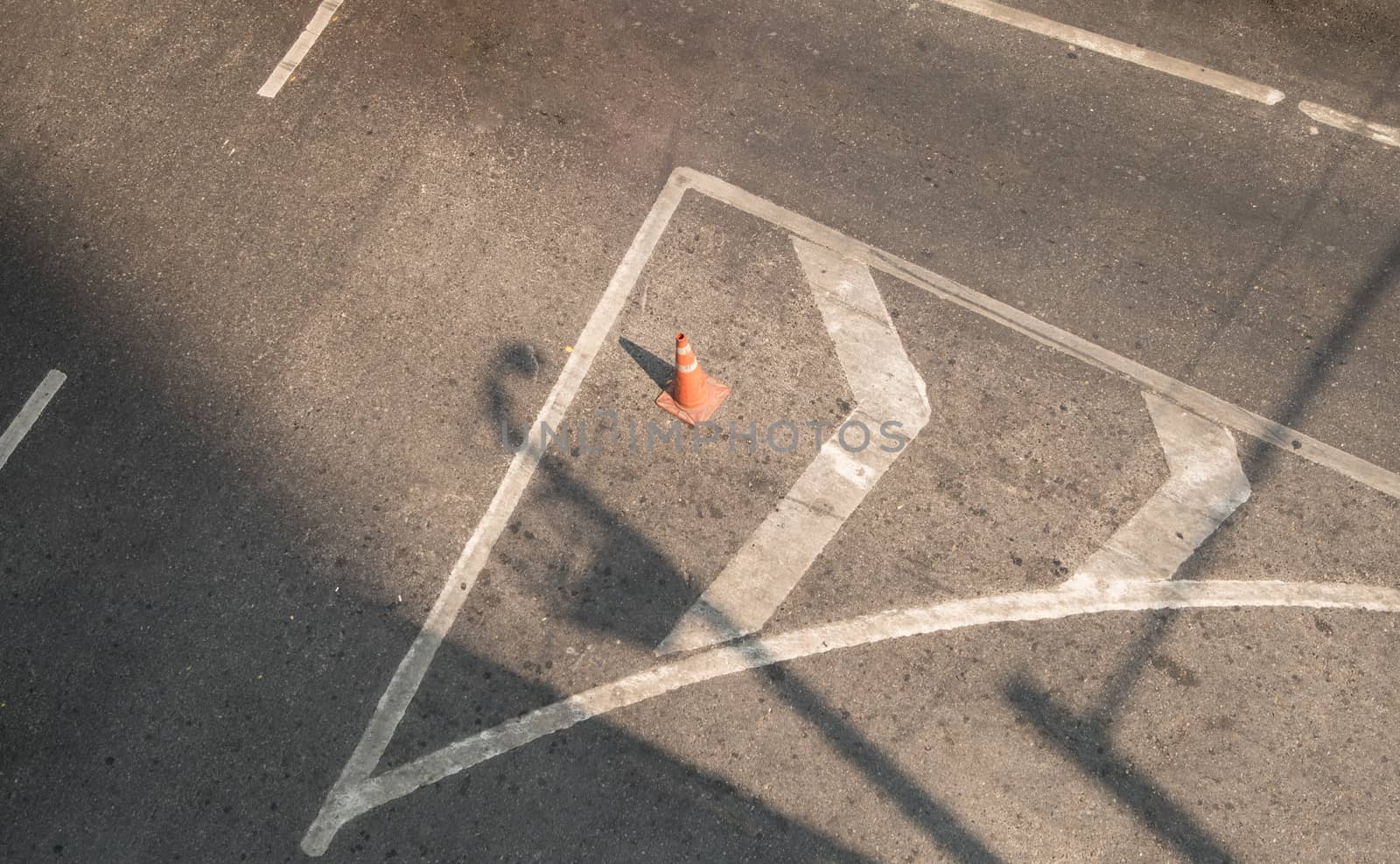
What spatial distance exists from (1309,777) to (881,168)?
15.4 feet

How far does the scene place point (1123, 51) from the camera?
786 centimetres

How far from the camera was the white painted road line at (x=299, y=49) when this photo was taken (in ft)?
25.6

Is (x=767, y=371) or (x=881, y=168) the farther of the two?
(x=881, y=168)

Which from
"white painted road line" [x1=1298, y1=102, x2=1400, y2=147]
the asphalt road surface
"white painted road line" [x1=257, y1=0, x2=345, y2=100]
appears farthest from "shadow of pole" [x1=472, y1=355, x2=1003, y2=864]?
"white painted road line" [x1=1298, y1=102, x2=1400, y2=147]

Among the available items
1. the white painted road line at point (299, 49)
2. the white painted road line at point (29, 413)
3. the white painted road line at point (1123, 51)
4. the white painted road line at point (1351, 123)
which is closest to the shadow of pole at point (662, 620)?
the white painted road line at point (29, 413)

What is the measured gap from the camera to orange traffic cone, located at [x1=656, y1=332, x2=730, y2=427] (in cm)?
616

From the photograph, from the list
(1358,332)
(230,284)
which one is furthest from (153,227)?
(1358,332)

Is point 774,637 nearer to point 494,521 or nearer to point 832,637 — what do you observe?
point 832,637

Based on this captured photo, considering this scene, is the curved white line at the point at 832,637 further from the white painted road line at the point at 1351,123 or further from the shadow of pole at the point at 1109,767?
the white painted road line at the point at 1351,123

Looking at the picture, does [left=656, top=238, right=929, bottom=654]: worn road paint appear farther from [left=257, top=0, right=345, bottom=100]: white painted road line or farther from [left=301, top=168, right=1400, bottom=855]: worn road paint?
[left=257, top=0, right=345, bottom=100]: white painted road line

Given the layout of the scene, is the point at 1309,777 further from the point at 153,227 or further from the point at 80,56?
the point at 80,56

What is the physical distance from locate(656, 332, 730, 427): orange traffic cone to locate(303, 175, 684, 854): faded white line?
0.61m

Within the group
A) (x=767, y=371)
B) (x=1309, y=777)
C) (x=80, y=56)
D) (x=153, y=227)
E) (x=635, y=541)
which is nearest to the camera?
(x=1309, y=777)

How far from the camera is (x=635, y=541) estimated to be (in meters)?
5.99
